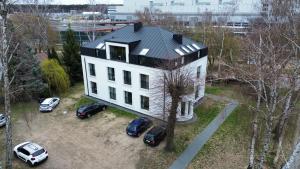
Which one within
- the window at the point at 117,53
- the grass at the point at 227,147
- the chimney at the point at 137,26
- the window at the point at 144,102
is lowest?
the grass at the point at 227,147

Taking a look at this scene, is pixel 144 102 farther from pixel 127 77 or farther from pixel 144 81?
pixel 127 77

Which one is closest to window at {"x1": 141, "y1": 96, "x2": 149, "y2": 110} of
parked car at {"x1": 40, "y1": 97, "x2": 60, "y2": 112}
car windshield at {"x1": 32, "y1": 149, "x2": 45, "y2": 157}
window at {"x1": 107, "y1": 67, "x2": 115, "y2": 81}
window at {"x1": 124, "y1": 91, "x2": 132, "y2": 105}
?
window at {"x1": 124, "y1": 91, "x2": 132, "y2": 105}

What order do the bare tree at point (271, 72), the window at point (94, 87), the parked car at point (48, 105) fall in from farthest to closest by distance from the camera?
the window at point (94, 87) → the parked car at point (48, 105) → the bare tree at point (271, 72)

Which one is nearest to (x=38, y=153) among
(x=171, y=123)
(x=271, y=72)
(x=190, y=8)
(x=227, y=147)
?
(x=171, y=123)

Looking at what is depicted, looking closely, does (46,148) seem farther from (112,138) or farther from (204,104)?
(204,104)

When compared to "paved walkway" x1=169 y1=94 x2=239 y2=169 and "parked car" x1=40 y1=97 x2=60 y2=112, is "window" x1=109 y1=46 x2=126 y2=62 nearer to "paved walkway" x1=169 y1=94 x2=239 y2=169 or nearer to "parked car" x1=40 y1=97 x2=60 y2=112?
"parked car" x1=40 y1=97 x2=60 y2=112

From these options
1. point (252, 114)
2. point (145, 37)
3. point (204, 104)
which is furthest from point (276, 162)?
point (145, 37)

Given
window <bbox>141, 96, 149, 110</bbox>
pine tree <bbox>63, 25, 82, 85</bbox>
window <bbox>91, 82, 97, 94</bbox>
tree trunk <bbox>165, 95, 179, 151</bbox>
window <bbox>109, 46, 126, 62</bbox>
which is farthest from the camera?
pine tree <bbox>63, 25, 82, 85</bbox>

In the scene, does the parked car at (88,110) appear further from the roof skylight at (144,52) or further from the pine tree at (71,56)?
the pine tree at (71,56)

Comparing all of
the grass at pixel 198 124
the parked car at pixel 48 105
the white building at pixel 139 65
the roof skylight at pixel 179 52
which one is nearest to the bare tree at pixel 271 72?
the grass at pixel 198 124
